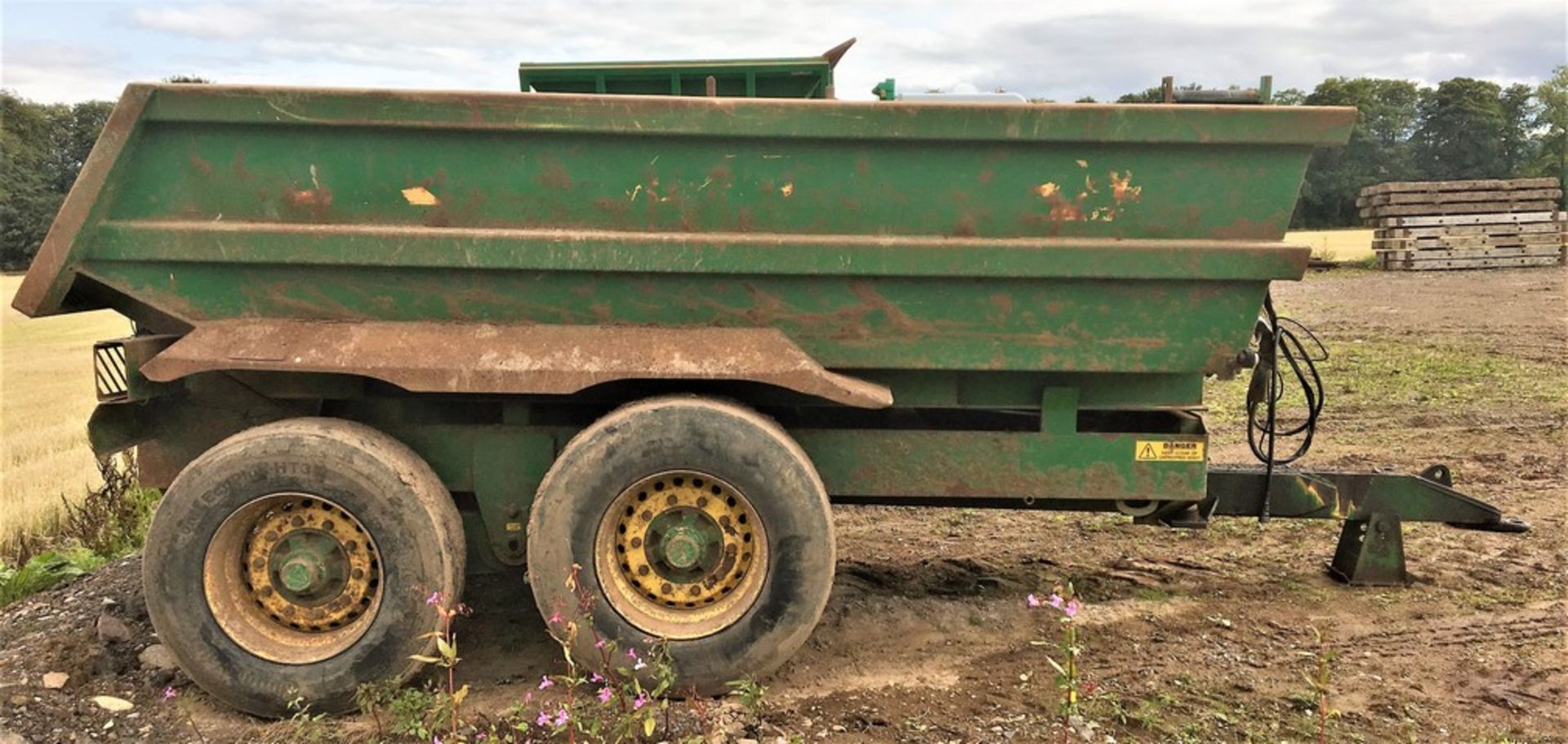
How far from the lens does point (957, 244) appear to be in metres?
3.34

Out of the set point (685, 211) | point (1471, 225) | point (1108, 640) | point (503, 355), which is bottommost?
point (1108, 640)

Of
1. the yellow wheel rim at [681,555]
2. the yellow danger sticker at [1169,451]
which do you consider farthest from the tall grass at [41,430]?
the yellow danger sticker at [1169,451]

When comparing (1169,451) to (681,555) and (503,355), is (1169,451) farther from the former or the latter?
(503,355)

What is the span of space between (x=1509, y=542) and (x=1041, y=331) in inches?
127

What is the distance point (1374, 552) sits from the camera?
14.2ft

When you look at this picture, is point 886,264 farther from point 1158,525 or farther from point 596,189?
point 1158,525

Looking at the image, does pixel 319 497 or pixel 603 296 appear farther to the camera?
pixel 603 296

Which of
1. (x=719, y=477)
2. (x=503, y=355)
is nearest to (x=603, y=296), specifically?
(x=503, y=355)

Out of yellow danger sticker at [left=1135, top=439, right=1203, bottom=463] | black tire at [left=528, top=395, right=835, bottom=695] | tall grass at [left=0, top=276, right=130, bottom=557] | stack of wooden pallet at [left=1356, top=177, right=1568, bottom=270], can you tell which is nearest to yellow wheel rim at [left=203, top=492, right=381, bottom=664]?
black tire at [left=528, top=395, right=835, bottom=695]

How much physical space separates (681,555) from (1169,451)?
1.87m

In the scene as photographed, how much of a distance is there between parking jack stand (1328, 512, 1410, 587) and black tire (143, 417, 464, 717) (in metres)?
3.82

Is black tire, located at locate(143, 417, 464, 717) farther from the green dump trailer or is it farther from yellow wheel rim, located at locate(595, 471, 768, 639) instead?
yellow wheel rim, located at locate(595, 471, 768, 639)

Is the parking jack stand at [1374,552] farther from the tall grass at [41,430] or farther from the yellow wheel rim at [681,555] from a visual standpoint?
the tall grass at [41,430]

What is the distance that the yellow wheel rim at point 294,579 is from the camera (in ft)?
10.8
